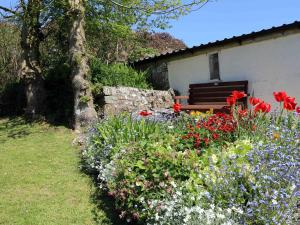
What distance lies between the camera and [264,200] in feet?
11.6

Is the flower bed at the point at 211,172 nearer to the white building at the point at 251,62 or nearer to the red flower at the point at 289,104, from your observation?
the red flower at the point at 289,104

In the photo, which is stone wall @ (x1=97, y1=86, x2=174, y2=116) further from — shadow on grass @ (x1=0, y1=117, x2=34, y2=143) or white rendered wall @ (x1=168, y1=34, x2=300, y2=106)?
shadow on grass @ (x1=0, y1=117, x2=34, y2=143)

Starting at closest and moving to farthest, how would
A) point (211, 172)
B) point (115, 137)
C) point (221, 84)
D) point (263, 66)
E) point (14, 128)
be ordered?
point (211, 172) → point (115, 137) → point (263, 66) → point (14, 128) → point (221, 84)

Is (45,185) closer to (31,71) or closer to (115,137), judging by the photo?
(115,137)

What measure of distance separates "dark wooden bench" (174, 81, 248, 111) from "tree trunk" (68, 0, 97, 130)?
282 centimetres

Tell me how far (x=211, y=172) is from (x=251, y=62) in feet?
26.9

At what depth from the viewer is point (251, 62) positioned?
11.7 m

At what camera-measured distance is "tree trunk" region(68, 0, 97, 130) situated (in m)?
10.7

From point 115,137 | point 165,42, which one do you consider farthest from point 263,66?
point 165,42

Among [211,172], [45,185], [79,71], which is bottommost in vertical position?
[45,185]

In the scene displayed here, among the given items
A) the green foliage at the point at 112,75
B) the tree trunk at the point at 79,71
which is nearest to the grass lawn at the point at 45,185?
the tree trunk at the point at 79,71

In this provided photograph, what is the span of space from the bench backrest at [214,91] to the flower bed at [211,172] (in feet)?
18.6

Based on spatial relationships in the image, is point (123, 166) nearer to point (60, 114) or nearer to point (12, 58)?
point (60, 114)

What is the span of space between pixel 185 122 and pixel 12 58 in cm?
1111
